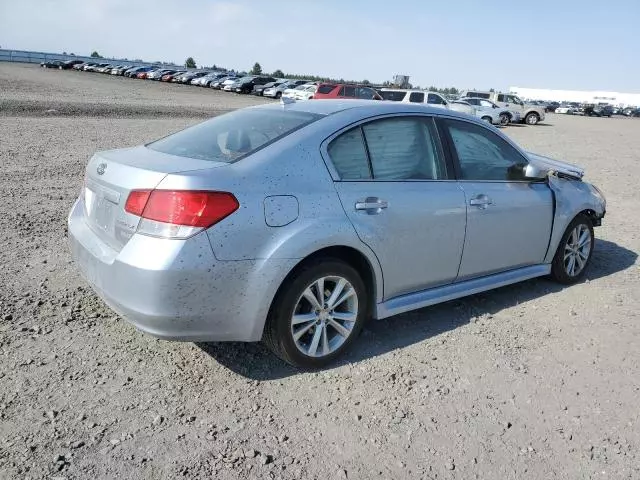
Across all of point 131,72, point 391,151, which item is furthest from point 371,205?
point 131,72

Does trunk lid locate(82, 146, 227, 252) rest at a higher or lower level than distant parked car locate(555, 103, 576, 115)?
higher

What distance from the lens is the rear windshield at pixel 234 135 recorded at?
136 inches

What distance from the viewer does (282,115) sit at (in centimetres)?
388

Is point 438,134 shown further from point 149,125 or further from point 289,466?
point 149,125

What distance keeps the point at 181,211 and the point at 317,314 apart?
1.08m

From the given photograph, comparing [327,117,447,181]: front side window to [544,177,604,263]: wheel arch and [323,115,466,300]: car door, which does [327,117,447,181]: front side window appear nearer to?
[323,115,466,300]: car door

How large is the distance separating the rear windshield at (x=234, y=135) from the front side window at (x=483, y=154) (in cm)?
123

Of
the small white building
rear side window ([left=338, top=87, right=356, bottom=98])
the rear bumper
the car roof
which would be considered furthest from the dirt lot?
the small white building

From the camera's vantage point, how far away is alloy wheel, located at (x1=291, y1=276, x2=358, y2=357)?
3.39 m

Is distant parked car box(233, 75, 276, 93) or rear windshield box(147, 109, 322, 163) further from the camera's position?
distant parked car box(233, 75, 276, 93)

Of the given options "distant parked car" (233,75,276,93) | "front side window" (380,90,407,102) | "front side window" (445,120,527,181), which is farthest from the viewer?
"distant parked car" (233,75,276,93)

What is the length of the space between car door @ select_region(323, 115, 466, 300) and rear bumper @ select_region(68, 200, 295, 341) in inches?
27.4

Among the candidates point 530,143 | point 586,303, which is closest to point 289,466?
point 586,303

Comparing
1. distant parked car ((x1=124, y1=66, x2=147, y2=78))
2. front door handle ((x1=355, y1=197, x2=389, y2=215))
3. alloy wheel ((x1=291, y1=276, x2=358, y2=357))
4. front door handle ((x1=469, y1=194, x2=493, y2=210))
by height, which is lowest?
distant parked car ((x1=124, y1=66, x2=147, y2=78))
